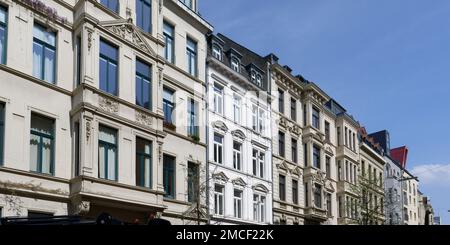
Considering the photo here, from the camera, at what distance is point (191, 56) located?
99.5ft

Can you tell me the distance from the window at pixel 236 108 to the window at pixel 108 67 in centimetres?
1167

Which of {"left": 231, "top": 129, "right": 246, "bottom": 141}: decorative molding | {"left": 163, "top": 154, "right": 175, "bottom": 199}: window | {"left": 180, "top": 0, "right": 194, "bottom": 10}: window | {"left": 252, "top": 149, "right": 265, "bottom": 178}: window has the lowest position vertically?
{"left": 163, "top": 154, "right": 175, "bottom": 199}: window

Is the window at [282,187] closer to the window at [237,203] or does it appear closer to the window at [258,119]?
the window at [258,119]

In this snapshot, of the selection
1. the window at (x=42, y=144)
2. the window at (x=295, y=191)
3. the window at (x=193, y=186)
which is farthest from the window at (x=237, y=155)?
the window at (x=42, y=144)

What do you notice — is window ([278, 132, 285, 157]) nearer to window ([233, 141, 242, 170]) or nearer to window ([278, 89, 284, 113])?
window ([278, 89, 284, 113])

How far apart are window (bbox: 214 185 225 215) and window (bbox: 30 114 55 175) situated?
11825mm

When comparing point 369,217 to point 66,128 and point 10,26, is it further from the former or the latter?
point 10,26

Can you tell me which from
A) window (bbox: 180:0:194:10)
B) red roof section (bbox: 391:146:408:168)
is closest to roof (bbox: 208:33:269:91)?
window (bbox: 180:0:194:10)

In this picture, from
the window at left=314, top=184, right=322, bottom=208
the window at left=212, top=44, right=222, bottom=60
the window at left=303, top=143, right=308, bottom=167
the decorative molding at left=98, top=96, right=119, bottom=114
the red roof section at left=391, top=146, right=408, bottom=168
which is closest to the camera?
the decorative molding at left=98, top=96, right=119, bottom=114

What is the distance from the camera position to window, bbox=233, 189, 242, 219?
108ft

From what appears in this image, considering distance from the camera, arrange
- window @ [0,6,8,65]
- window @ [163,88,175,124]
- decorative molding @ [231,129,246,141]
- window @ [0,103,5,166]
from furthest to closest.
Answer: decorative molding @ [231,129,246,141] < window @ [163,88,175,124] < window @ [0,6,8,65] < window @ [0,103,5,166]

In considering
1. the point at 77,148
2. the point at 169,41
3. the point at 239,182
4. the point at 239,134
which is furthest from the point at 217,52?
the point at 77,148

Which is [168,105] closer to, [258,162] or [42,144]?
[42,144]

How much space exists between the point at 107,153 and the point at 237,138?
40.8ft
